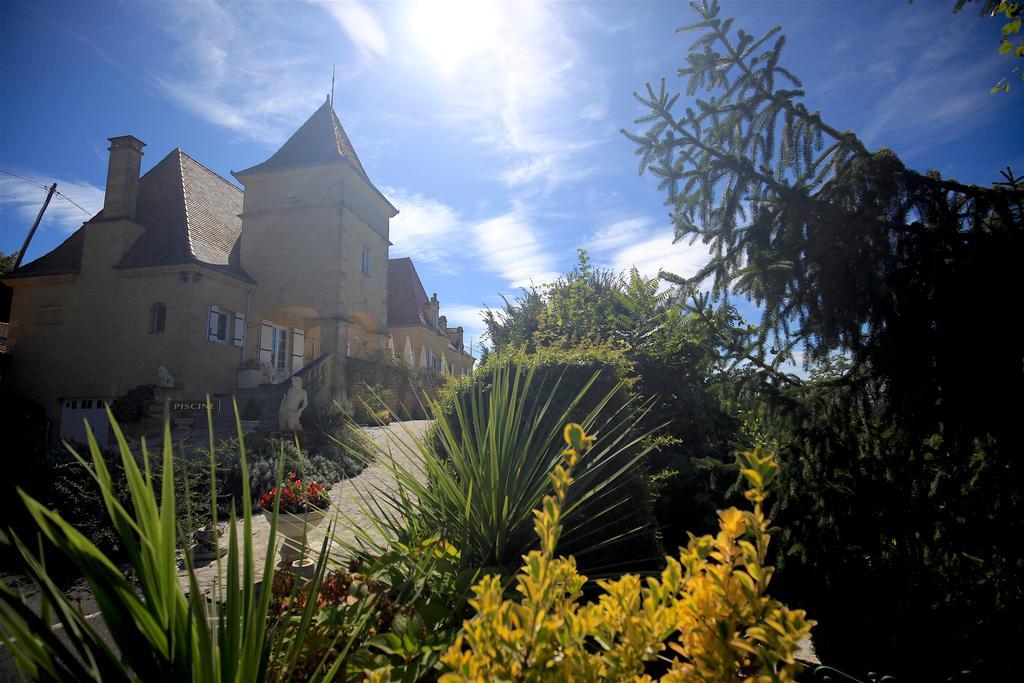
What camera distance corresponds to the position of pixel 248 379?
17.5m

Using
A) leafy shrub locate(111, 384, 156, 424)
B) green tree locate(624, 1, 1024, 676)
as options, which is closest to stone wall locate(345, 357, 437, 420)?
leafy shrub locate(111, 384, 156, 424)

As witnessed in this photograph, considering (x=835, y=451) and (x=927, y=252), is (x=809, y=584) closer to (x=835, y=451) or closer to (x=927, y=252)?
(x=835, y=451)

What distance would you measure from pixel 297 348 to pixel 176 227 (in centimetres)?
621

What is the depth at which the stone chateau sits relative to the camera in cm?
1650

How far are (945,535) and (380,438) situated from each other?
37.5ft

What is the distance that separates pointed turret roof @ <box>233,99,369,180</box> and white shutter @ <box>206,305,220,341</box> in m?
5.83

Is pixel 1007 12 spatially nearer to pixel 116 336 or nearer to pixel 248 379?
pixel 248 379

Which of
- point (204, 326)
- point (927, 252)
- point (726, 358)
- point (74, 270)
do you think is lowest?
point (726, 358)

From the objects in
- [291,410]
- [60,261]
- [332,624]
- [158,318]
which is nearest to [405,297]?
[158,318]

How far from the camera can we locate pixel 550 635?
3.18 ft

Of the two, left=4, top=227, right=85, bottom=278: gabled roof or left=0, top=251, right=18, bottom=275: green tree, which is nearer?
left=4, top=227, right=85, bottom=278: gabled roof

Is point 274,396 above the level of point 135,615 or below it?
above

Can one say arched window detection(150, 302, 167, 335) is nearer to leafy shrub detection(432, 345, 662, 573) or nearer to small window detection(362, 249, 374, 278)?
small window detection(362, 249, 374, 278)

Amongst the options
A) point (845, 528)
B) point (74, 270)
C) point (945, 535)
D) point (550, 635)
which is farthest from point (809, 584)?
point (74, 270)
